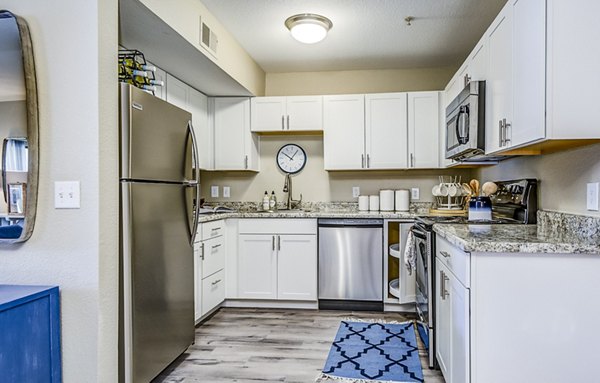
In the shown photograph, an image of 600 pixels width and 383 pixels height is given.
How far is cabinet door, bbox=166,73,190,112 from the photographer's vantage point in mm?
3373

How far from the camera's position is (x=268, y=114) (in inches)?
167

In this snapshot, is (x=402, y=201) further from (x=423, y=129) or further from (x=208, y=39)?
(x=208, y=39)

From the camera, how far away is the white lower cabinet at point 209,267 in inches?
126

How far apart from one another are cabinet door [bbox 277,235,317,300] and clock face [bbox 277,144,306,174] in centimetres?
97

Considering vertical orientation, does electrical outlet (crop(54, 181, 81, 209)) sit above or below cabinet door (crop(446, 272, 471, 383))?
above

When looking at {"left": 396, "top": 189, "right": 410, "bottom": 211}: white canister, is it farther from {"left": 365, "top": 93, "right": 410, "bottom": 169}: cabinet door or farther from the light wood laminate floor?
the light wood laminate floor

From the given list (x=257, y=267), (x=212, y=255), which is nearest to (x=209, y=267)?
(x=212, y=255)

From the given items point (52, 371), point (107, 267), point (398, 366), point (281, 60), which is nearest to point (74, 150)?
point (107, 267)

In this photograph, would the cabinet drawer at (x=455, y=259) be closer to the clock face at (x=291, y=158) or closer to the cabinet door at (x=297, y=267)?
the cabinet door at (x=297, y=267)

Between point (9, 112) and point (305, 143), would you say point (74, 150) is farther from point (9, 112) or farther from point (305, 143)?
point (305, 143)

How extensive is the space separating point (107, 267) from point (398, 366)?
1.81 metres

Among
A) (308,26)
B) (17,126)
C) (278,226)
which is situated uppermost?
(308,26)

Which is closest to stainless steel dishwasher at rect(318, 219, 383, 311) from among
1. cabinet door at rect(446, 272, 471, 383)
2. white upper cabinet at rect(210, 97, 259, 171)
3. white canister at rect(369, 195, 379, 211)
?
white canister at rect(369, 195, 379, 211)

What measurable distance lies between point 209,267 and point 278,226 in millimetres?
751
